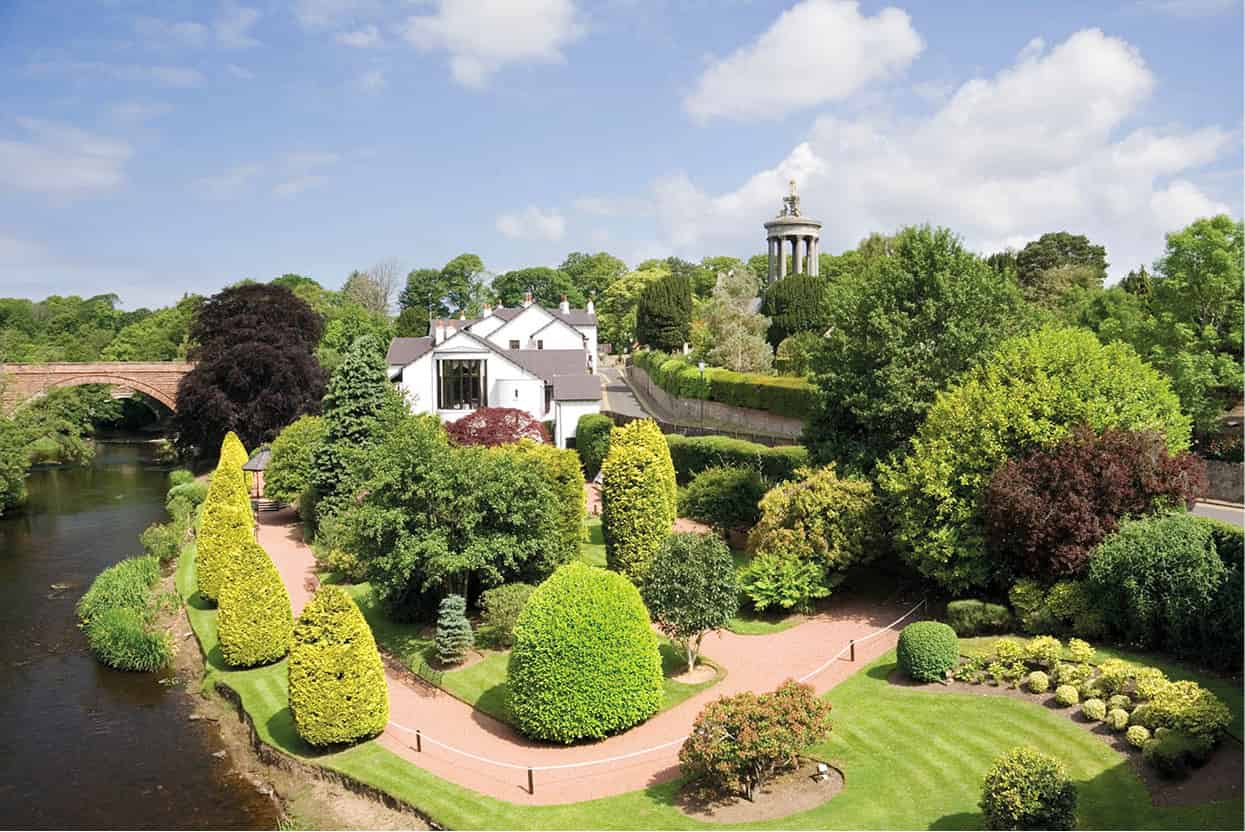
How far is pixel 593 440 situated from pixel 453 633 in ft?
77.1

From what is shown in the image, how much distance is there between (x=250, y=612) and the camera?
2320cm

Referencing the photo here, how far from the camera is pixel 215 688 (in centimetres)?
2314

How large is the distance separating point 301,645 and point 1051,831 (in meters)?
13.9

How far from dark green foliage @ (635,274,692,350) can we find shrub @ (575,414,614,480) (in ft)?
112

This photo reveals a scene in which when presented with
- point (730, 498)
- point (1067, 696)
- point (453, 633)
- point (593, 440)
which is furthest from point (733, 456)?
point (1067, 696)

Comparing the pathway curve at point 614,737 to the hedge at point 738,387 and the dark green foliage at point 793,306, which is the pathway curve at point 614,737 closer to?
the hedge at point 738,387

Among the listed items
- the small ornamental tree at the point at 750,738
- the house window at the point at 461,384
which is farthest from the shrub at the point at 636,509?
the house window at the point at 461,384

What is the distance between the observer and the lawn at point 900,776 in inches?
547

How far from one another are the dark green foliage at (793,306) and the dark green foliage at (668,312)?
1643 cm

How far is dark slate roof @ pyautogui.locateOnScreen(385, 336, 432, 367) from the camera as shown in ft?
196

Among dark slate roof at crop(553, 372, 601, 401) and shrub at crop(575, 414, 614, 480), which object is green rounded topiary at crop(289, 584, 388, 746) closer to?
shrub at crop(575, 414, 614, 480)

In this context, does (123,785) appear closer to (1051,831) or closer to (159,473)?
(1051,831)

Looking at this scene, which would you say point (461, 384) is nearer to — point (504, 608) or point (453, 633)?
point (504, 608)

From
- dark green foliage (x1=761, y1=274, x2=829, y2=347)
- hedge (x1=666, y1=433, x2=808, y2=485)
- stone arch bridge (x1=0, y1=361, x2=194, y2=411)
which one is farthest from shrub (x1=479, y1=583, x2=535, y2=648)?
stone arch bridge (x1=0, y1=361, x2=194, y2=411)
